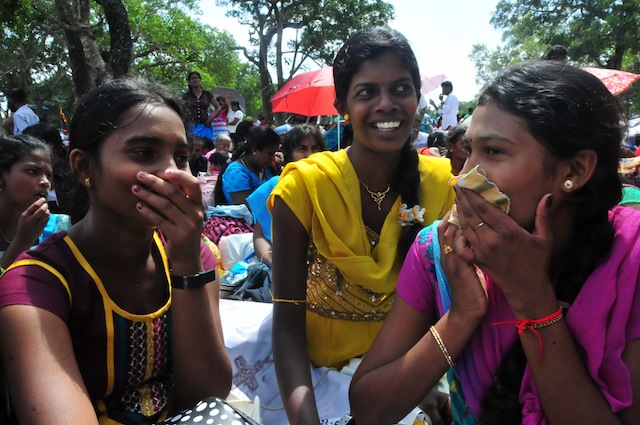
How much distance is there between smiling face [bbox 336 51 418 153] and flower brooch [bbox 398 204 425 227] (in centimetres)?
26

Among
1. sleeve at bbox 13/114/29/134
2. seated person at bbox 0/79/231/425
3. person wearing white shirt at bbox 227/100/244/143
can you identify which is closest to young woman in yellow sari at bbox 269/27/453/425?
seated person at bbox 0/79/231/425

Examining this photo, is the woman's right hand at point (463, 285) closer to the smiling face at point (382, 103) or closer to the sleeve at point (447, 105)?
the smiling face at point (382, 103)

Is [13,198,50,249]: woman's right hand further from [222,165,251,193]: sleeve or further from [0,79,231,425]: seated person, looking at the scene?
[222,165,251,193]: sleeve

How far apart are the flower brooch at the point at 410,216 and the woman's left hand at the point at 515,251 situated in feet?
2.45

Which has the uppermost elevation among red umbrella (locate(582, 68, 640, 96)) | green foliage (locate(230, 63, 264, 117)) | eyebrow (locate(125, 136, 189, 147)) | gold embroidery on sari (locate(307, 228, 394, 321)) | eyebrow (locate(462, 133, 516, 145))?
green foliage (locate(230, 63, 264, 117))

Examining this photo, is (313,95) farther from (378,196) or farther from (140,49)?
(140,49)

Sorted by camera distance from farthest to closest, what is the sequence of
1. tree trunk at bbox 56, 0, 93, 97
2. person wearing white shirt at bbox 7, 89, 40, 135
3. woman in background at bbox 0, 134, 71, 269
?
1. person wearing white shirt at bbox 7, 89, 40, 135
2. tree trunk at bbox 56, 0, 93, 97
3. woman in background at bbox 0, 134, 71, 269

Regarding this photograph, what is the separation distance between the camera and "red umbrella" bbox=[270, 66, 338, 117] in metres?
8.68

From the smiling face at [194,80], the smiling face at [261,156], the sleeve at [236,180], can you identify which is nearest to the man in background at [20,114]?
the smiling face at [194,80]

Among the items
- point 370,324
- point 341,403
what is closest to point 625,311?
point 370,324

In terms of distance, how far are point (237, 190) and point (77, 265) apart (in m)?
3.99

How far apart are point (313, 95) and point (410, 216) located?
6987mm

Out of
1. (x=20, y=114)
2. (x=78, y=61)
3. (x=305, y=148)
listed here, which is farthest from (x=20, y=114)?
(x=305, y=148)

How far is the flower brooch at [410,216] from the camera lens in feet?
6.81
